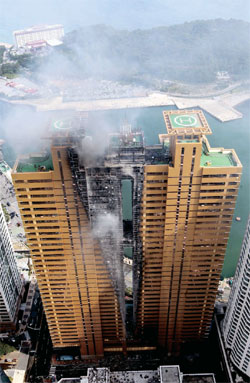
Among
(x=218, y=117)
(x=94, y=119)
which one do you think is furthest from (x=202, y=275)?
(x=218, y=117)

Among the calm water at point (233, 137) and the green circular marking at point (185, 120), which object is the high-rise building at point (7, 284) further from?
the calm water at point (233, 137)

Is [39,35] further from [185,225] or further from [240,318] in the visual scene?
[240,318]

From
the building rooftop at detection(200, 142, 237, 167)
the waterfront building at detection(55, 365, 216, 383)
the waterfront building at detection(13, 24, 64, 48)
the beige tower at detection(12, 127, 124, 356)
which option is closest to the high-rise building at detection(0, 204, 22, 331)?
the beige tower at detection(12, 127, 124, 356)

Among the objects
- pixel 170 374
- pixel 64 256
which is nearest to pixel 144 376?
pixel 170 374

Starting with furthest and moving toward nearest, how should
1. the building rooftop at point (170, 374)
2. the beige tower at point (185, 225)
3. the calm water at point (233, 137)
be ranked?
the calm water at point (233, 137) → the building rooftop at point (170, 374) → the beige tower at point (185, 225)

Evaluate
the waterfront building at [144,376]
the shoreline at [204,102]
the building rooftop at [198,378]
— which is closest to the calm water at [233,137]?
the shoreline at [204,102]

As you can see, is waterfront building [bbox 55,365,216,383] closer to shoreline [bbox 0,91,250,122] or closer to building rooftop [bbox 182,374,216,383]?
building rooftop [bbox 182,374,216,383]
